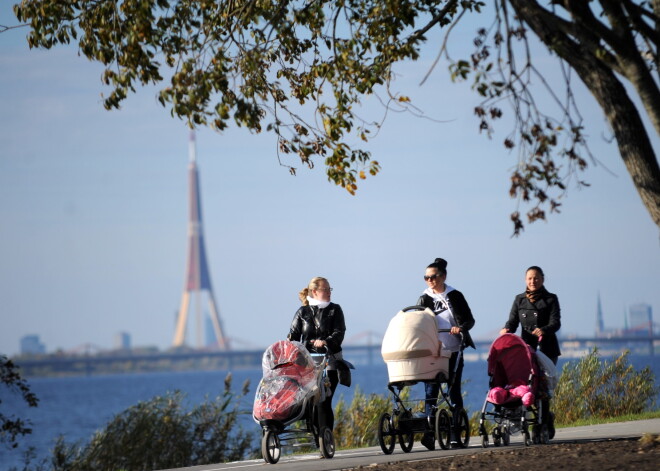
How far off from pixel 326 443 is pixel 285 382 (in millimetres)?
869

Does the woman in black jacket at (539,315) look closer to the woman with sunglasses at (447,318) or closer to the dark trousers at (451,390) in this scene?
the woman with sunglasses at (447,318)

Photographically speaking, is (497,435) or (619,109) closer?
(619,109)

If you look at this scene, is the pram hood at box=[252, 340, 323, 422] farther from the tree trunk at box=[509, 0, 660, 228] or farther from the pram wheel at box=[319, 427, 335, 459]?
the tree trunk at box=[509, 0, 660, 228]

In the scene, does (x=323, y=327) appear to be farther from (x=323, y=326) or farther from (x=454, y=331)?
(x=454, y=331)

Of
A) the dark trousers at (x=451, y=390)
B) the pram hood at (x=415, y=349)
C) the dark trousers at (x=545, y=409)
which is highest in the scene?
the pram hood at (x=415, y=349)

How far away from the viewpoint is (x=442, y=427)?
12.2 m

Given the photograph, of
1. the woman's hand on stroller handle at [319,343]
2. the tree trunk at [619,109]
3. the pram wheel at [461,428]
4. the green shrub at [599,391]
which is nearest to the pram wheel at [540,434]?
the pram wheel at [461,428]

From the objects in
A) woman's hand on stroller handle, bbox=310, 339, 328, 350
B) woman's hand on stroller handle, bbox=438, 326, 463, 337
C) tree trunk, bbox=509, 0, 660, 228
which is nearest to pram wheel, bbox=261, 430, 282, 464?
woman's hand on stroller handle, bbox=310, 339, 328, 350

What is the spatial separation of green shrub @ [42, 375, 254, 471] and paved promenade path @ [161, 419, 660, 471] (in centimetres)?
435

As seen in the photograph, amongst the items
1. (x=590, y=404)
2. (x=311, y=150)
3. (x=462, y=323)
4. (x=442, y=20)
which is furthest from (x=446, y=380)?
(x=590, y=404)

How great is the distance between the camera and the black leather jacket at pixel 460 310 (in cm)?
1234

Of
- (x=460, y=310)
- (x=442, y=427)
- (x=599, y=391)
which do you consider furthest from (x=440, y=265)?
(x=599, y=391)

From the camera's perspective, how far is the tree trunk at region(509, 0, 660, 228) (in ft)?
30.8

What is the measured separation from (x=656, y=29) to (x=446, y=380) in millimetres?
4435
